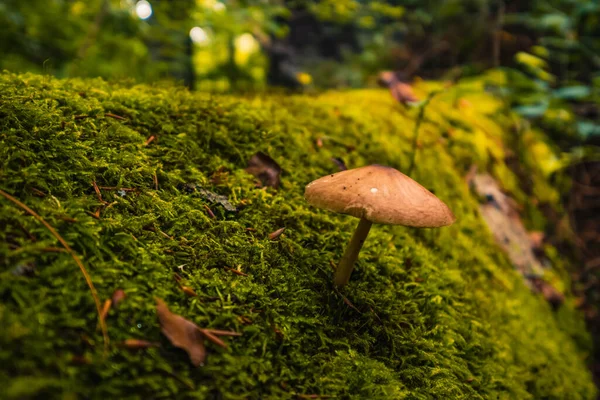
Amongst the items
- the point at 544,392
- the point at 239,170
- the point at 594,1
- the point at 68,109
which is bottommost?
the point at 544,392

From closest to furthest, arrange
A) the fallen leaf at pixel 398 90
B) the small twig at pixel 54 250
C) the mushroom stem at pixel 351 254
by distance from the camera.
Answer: the small twig at pixel 54 250
the mushroom stem at pixel 351 254
the fallen leaf at pixel 398 90

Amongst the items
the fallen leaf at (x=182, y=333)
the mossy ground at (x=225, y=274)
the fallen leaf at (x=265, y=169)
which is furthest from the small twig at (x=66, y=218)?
the fallen leaf at (x=265, y=169)

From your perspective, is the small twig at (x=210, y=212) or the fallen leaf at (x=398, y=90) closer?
the small twig at (x=210, y=212)

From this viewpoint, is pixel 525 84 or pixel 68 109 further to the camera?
pixel 525 84

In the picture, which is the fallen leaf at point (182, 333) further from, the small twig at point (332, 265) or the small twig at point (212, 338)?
the small twig at point (332, 265)

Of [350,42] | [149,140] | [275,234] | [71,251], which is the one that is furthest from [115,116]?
[350,42]

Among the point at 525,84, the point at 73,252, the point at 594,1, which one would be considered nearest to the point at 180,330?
the point at 73,252

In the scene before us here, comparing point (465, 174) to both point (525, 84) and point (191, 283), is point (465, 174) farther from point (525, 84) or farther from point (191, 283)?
point (191, 283)
